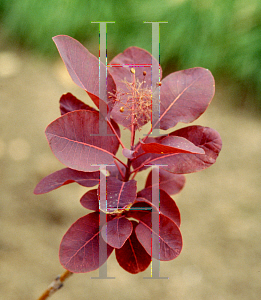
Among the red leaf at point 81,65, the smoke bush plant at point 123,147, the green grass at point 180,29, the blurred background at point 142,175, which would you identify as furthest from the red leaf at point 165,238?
the green grass at point 180,29

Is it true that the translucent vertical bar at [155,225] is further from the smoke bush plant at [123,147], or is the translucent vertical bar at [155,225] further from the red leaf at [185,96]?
the red leaf at [185,96]

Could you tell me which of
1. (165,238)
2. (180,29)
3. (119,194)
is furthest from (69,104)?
(180,29)

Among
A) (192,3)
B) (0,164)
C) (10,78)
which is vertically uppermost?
(192,3)

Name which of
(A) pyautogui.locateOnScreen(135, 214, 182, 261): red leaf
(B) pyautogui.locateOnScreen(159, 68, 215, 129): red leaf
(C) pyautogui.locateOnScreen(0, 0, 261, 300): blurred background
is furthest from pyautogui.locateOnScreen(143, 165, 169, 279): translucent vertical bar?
(C) pyautogui.locateOnScreen(0, 0, 261, 300): blurred background

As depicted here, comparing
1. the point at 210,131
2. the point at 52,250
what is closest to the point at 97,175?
the point at 210,131

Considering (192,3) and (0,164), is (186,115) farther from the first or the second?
(192,3)

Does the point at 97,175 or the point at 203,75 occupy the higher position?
the point at 203,75

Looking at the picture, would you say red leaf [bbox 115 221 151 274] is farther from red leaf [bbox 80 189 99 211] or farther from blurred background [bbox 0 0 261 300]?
blurred background [bbox 0 0 261 300]

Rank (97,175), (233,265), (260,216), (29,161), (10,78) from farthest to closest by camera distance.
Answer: (10,78)
(29,161)
(260,216)
(233,265)
(97,175)
